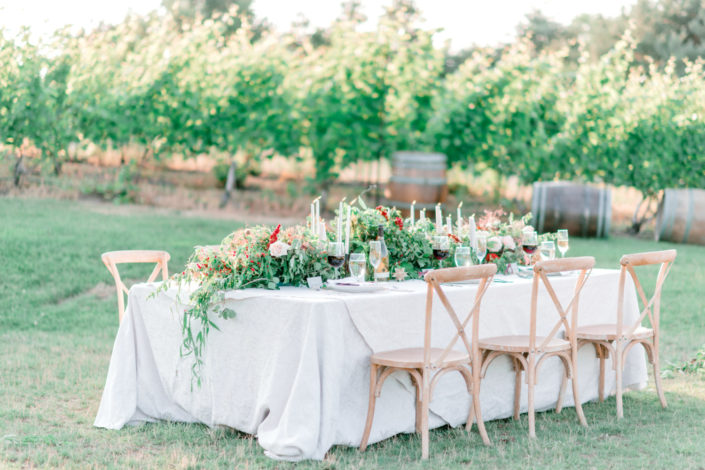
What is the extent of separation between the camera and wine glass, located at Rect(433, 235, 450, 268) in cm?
491

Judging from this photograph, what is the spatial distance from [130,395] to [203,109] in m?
8.94

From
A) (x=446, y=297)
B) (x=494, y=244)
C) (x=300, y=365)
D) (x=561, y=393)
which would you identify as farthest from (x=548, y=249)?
(x=300, y=365)

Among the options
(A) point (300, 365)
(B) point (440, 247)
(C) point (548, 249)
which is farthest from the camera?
(C) point (548, 249)

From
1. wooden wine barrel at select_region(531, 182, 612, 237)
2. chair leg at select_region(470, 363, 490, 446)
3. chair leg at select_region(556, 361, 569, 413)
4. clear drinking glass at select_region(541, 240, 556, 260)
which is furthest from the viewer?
wooden wine barrel at select_region(531, 182, 612, 237)

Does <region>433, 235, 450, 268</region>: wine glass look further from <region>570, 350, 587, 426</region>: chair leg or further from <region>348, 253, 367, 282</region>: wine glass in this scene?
<region>570, 350, 587, 426</region>: chair leg

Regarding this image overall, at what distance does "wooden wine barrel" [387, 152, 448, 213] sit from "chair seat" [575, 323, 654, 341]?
7.55 metres

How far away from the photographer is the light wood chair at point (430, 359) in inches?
165

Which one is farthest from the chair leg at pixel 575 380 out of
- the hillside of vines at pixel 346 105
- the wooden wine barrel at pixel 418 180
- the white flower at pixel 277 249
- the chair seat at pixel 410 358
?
the hillside of vines at pixel 346 105

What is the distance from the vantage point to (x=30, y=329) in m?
7.54

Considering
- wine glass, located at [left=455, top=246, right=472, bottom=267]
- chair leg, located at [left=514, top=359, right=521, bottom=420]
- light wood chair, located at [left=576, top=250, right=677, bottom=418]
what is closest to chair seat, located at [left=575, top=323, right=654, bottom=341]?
light wood chair, located at [left=576, top=250, right=677, bottom=418]

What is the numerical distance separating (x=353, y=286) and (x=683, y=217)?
10.1 meters

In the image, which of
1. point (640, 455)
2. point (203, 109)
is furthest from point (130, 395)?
point (203, 109)

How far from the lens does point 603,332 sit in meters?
5.19

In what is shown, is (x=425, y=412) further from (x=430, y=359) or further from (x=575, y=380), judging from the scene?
(x=575, y=380)
